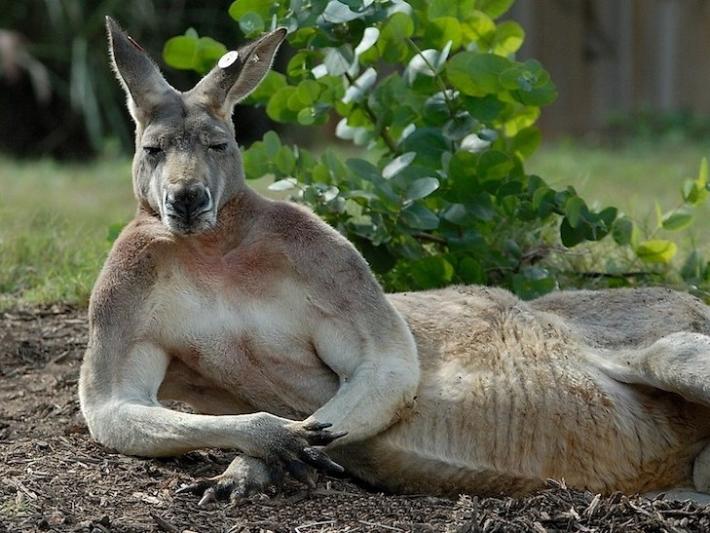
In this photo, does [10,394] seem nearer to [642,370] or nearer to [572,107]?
[642,370]

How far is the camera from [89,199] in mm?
9023

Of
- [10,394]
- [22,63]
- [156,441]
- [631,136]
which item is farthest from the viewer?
[631,136]

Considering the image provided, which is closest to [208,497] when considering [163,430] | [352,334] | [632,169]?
[163,430]

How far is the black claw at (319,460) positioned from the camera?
3.92 m

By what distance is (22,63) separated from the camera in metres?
11.6

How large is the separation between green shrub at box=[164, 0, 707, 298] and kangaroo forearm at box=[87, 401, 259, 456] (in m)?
1.62

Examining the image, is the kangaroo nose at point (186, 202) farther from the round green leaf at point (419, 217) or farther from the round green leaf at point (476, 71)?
the round green leaf at point (476, 71)

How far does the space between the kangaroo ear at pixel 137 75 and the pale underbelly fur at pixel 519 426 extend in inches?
38.2

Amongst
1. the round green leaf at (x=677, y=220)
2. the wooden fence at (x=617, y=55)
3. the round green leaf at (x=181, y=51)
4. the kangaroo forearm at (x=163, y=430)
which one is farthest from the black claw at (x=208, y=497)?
the wooden fence at (x=617, y=55)

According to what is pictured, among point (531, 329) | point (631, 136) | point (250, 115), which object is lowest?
point (631, 136)

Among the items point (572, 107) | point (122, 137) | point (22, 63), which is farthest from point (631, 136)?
point (22, 63)

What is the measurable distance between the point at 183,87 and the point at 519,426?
8.19 metres

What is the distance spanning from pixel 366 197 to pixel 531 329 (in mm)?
1061

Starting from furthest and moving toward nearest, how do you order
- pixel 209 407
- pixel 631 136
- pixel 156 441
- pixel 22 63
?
1. pixel 631 136
2. pixel 22 63
3. pixel 209 407
4. pixel 156 441
